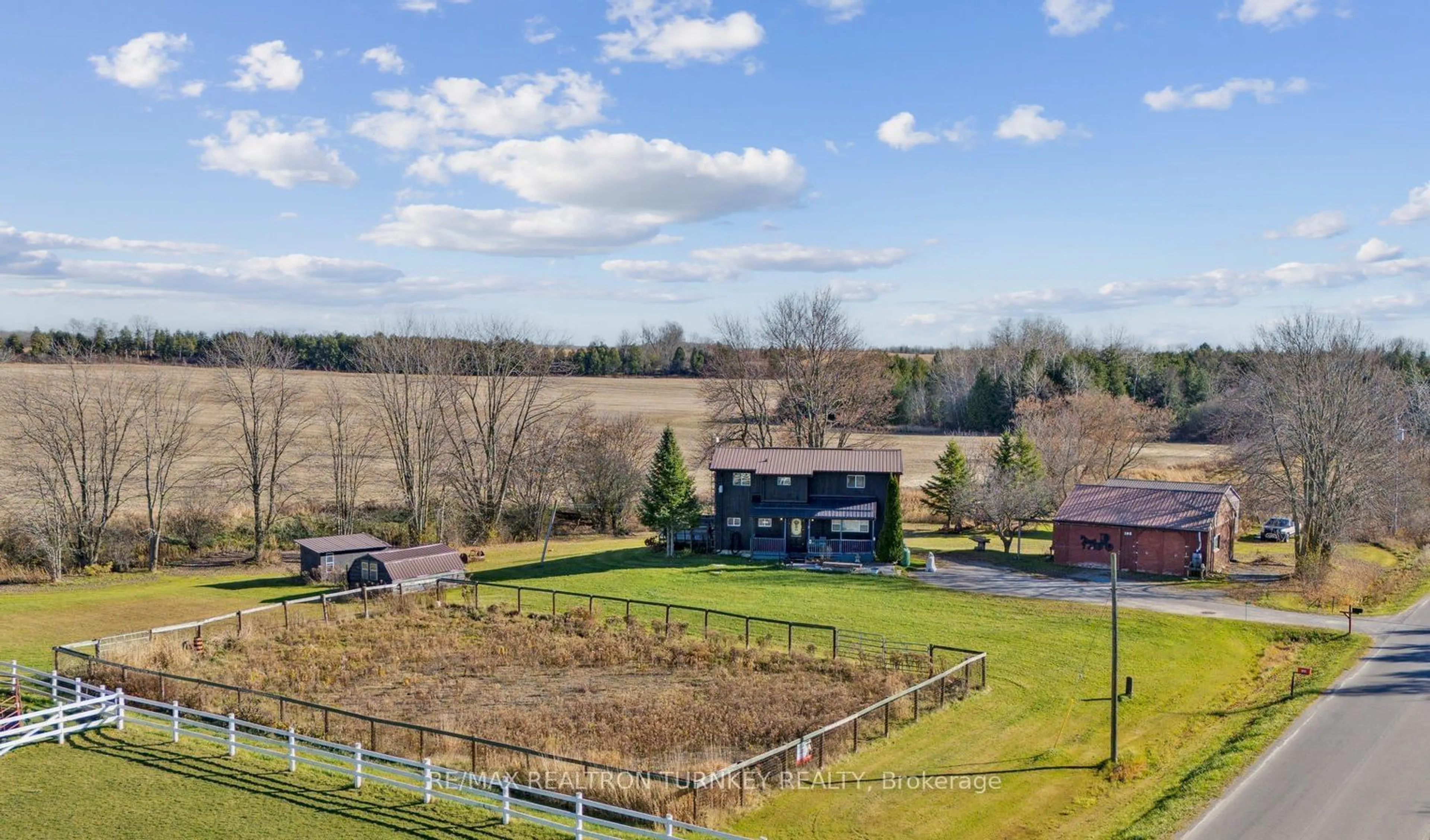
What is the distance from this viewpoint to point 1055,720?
25.0 meters

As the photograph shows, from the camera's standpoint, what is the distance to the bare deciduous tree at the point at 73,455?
4931 centimetres

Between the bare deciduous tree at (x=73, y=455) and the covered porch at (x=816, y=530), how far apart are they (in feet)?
115

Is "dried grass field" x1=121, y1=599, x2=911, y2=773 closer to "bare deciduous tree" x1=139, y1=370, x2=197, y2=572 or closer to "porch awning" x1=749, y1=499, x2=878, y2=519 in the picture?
"porch awning" x1=749, y1=499, x2=878, y2=519

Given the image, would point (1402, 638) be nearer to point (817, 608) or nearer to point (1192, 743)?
point (1192, 743)

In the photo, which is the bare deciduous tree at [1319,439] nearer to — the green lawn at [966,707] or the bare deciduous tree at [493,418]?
the green lawn at [966,707]

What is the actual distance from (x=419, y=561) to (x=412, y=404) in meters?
24.3

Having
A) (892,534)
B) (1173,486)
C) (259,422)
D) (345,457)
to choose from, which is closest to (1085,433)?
(1173,486)

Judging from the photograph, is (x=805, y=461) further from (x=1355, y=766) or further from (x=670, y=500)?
(x=1355, y=766)

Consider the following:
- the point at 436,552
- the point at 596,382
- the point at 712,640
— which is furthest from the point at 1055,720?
the point at 596,382

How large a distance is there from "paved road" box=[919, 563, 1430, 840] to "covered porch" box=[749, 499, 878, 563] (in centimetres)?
1952

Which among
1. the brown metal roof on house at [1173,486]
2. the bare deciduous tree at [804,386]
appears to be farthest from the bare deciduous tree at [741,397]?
the brown metal roof on house at [1173,486]

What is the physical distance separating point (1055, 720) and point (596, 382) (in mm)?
123825

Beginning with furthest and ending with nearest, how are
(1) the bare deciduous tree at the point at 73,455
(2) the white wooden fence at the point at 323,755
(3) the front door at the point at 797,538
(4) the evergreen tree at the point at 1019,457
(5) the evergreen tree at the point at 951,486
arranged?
(5) the evergreen tree at the point at 951,486, (4) the evergreen tree at the point at 1019,457, (3) the front door at the point at 797,538, (1) the bare deciduous tree at the point at 73,455, (2) the white wooden fence at the point at 323,755

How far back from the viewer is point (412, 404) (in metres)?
65.7
